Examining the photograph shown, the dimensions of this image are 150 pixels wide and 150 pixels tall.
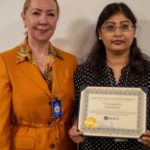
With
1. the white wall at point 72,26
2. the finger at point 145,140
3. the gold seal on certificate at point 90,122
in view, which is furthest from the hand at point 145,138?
the white wall at point 72,26

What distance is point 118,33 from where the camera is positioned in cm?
161

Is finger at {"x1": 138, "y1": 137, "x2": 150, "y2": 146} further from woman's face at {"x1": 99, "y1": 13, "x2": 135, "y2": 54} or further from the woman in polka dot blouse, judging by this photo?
woman's face at {"x1": 99, "y1": 13, "x2": 135, "y2": 54}

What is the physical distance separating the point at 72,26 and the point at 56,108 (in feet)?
2.15

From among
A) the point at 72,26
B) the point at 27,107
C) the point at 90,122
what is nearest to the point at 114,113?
the point at 90,122

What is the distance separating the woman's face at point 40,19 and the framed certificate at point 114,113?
0.41m

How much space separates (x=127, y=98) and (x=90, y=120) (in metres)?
0.22

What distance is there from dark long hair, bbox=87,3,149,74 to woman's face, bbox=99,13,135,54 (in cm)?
3

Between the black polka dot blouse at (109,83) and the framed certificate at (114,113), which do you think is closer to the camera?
the framed certificate at (114,113)

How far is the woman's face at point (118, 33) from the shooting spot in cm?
162

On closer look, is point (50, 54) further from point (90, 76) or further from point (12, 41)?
point (12, 41)

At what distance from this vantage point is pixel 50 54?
1741 mm

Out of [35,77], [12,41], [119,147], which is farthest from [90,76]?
[12,41]

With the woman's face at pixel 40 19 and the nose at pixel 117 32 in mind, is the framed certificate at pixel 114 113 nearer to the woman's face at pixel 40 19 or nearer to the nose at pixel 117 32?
the nose at pixel 117 32

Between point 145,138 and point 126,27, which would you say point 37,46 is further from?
point 145,138
